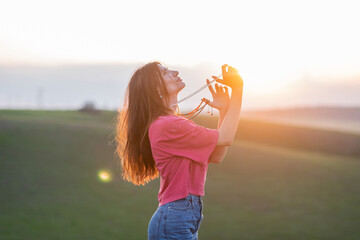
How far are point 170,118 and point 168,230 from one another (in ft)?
2.27

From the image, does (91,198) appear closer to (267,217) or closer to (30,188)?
(30,188)

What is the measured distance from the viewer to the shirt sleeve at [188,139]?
2482mm

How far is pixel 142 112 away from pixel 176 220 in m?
0.72

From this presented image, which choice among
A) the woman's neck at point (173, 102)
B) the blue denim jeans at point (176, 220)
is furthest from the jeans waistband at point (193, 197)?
the woman's neck at point (173, 102)

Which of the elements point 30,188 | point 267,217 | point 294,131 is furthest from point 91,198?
point 294,131

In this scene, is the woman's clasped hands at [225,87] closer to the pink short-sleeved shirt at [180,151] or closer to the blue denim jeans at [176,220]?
the pink short-sleeved shirt at [180,151]

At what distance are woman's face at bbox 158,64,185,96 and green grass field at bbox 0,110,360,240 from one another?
7204 millimetres

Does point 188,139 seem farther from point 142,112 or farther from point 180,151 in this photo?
point 142,112

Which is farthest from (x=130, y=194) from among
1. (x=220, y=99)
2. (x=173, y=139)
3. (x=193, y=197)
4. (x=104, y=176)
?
(x=173, y=139)

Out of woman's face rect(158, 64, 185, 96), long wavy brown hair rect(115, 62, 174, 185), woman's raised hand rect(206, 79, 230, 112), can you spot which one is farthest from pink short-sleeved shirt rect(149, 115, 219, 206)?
woman's raised hand rect(206, 79, 230, 112)

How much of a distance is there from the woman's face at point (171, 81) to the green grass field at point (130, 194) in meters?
7.20

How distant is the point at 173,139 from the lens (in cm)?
249

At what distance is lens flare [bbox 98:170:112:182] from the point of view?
531 inches

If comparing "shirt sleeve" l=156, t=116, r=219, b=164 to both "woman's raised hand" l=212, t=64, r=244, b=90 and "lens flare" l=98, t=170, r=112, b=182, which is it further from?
"lens flare" l=98, t=170, r=112, b=182
